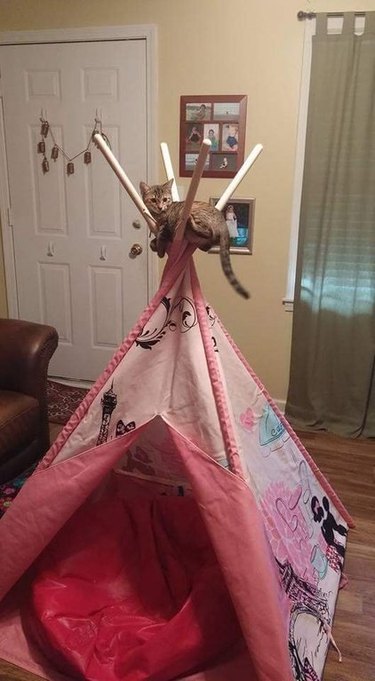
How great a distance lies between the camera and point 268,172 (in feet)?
9.14

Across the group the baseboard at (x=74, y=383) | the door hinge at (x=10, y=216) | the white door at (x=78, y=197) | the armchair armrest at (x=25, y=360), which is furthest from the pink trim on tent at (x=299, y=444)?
the door hinge at (x=10, y=216)

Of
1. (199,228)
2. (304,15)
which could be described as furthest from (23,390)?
(304,15)

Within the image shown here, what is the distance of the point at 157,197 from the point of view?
1.61m

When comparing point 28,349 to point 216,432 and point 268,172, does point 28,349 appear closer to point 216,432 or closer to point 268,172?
point 216,432

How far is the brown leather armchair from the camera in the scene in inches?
85.0

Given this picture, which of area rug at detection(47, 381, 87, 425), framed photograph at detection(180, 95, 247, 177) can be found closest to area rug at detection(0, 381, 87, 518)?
area rug at detection(47, 381, 87, 425)

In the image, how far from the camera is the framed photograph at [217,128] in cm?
274

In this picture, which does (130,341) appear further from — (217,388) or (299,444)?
(299,444)

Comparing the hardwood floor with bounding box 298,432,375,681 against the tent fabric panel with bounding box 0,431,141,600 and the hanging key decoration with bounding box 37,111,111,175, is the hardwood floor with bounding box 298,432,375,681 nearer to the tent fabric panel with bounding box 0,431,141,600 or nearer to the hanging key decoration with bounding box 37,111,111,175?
the tent fabric panel with bounding box 0,431,141,600

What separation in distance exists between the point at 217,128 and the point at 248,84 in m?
0.28

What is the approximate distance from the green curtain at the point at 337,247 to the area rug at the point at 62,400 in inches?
54.1

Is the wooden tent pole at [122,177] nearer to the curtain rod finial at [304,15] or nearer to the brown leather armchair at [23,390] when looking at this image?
the brown leather armchair at [23,390]

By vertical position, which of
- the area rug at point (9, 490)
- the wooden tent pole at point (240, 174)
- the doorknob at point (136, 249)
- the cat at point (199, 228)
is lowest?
the area rug at point (9, 490)

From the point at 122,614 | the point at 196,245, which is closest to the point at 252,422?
the point at 196,245
